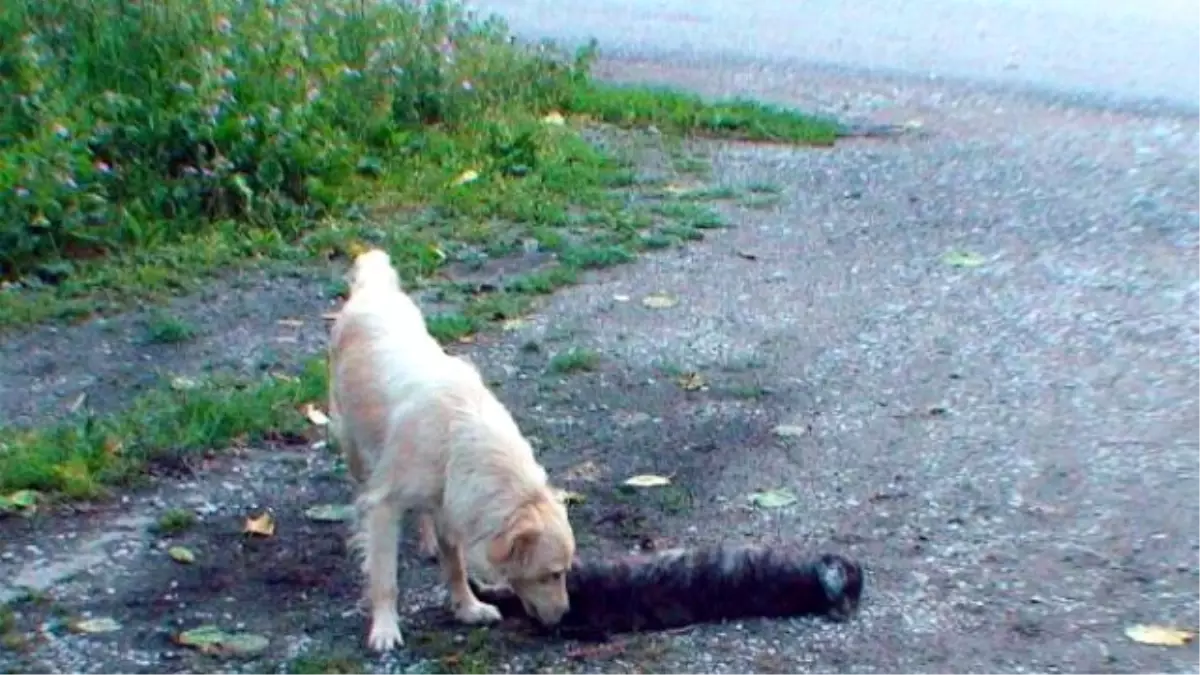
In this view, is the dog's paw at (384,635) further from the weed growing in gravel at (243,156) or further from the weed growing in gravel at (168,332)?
the weed growing in gravel at (243,156)

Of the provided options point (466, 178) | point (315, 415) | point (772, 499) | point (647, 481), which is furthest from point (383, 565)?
point (466, 178)

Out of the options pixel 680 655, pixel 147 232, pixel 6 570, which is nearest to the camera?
pixel 680 655

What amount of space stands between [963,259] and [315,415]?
321 cm

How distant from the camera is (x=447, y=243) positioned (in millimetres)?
8086

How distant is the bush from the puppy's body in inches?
122

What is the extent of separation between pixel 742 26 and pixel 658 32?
0.97 meters

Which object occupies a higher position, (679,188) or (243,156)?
(679,188)

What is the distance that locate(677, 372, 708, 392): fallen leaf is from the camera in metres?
6.25

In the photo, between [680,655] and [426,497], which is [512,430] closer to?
[426,497]

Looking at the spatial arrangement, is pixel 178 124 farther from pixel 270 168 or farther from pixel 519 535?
pixel 519 535

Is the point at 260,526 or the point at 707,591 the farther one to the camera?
the point at 260,526

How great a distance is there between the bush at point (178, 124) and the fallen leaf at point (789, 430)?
3033mm

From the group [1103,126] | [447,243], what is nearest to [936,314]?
[447,243]

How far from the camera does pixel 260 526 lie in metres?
5.06
